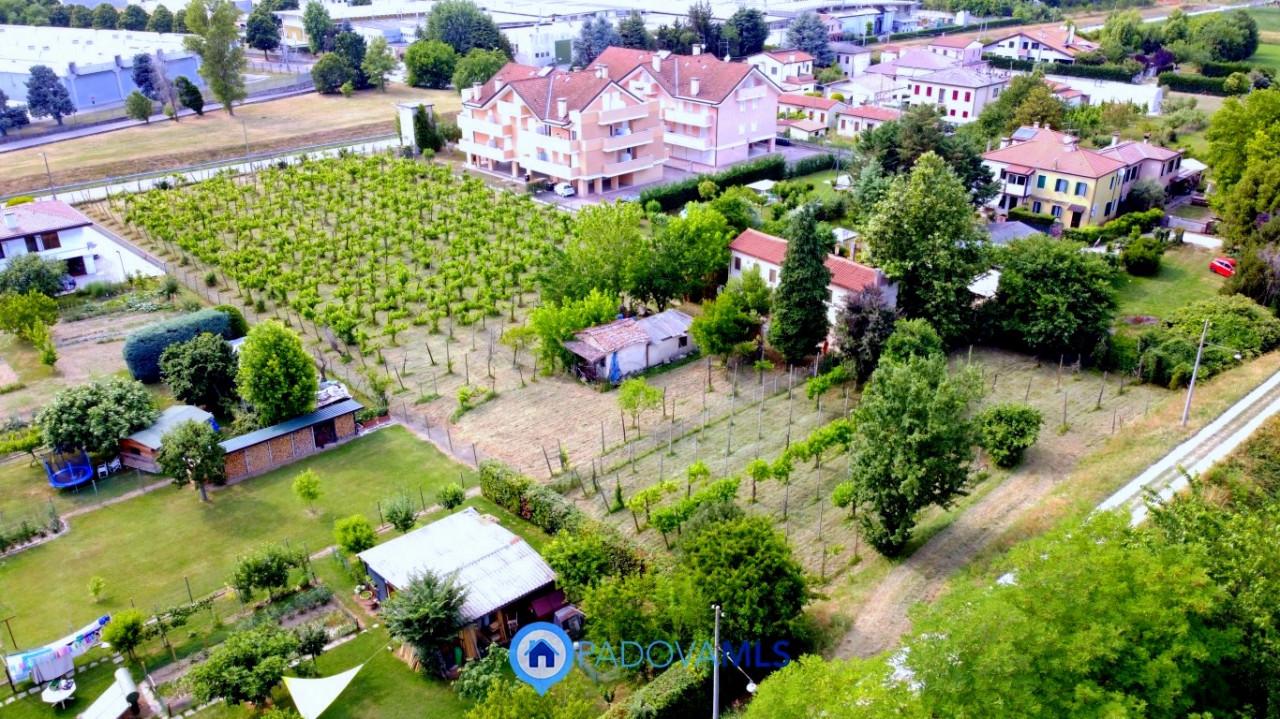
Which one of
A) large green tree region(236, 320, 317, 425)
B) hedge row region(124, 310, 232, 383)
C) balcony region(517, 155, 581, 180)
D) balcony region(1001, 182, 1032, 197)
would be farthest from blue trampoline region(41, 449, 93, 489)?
balcony region(1001, 182, 1032, 197)

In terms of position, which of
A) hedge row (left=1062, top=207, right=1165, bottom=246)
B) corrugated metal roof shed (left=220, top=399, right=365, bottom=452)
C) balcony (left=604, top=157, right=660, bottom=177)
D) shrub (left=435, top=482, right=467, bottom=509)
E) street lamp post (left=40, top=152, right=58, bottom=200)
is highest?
balcony (left=604, top=157, right=660, bottom=177)

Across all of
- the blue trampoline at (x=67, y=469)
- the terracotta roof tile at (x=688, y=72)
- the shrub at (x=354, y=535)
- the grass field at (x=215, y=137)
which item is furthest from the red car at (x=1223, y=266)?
the grass field at (x=215, y=137)

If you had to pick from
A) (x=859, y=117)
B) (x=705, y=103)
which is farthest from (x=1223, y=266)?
(x=705, y=103)

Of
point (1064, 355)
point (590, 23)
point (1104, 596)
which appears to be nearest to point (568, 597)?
point (1104, 596)

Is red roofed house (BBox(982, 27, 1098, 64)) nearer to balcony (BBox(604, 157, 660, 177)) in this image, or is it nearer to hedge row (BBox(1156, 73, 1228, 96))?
hedge row (BBox(1156, 73, 1228, 96))

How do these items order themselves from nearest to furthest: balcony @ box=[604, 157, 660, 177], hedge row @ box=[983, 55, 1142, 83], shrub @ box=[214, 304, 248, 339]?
shrub @ box=[214, 304, 248, 339] → balcony @ box=[604, 157, 660, 177] → hedge row @ box=[983, 55, 1142, 83]

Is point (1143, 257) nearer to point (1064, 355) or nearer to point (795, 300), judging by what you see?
point (1064, 355)
